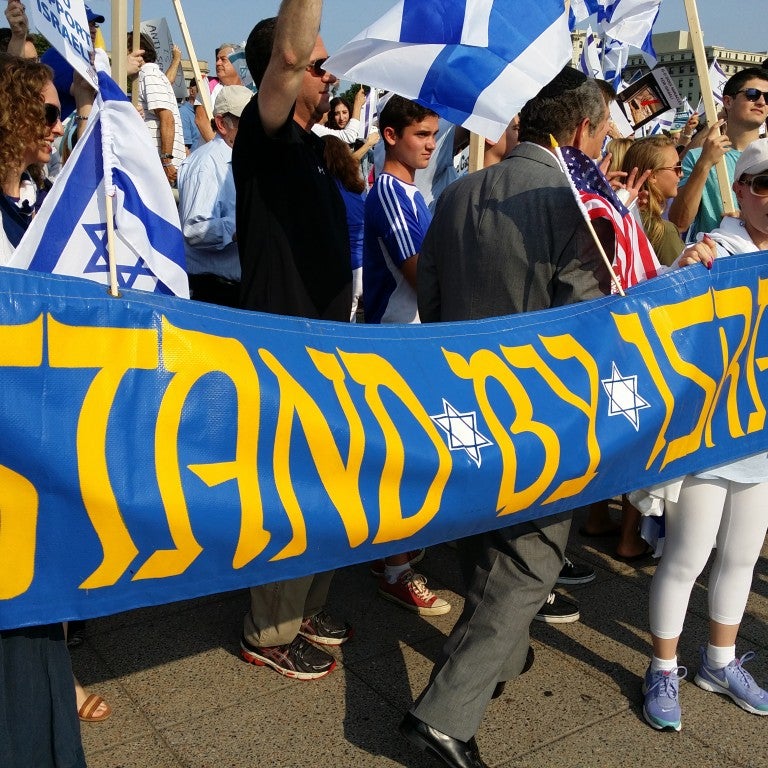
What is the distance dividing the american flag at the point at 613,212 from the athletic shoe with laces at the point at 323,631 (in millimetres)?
1762

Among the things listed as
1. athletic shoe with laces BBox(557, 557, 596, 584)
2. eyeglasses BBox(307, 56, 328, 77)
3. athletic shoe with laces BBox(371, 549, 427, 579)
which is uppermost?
eyeglasses BBox(307, 56, 328, 77)

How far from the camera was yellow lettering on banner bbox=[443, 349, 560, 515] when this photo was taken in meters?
2.75

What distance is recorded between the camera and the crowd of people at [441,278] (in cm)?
279

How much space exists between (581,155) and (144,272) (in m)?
1.35

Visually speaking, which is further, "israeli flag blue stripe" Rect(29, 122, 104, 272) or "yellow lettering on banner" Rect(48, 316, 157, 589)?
"israeli flag blue stripe" Rect(29, 122, 104, 272)

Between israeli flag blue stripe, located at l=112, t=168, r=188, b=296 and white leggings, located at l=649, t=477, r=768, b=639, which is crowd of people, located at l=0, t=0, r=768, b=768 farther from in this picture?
israeli flag blue stripe, located at l=112, t=168, r=188, b=296

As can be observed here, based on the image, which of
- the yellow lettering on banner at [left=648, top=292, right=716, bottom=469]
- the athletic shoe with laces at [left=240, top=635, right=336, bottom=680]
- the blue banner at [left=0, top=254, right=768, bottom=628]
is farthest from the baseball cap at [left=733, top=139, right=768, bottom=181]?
the athletic shoe with laces at [left=240, top=635, right=336, bottom=680]

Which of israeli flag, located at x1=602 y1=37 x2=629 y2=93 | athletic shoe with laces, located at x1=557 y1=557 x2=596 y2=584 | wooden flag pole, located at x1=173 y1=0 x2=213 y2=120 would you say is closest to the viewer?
athletic shoe with laces, located at x1=557 y1=557 x2=596 y2=584

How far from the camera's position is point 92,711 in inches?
127

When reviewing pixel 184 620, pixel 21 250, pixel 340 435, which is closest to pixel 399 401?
pixel 340 435

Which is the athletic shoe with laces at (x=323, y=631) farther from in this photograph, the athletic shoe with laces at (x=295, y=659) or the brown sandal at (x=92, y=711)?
the brown sandal at (x=92, y=711)

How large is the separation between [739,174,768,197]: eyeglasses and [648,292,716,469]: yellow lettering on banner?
0.39 meters

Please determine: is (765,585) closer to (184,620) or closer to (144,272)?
(184,620)

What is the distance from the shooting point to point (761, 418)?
3457 millimetres
